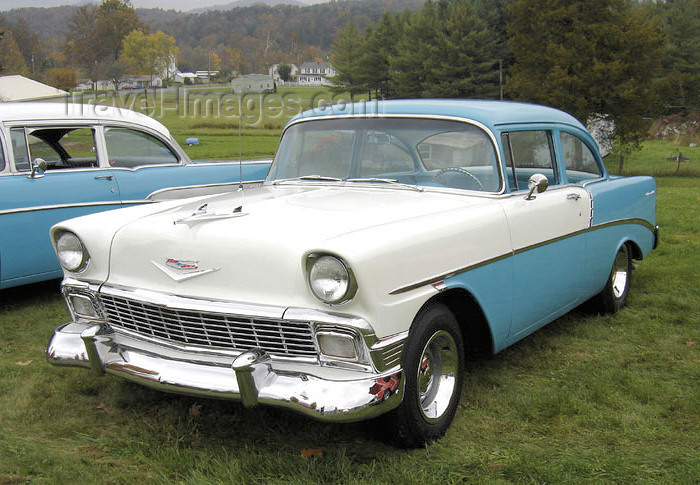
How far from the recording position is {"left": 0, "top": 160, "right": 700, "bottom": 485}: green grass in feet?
9.11

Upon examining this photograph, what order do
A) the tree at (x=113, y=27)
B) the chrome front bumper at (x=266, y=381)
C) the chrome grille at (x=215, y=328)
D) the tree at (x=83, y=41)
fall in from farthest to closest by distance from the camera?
the tree at (x=113, y=27) < the tree at (x=83, y=41) < the chrome grille at (x=215, y=328) < the chrome front bumper at (x=266, y=381)

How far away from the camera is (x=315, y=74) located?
9712 centimetres

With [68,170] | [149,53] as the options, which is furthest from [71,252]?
[149,53]

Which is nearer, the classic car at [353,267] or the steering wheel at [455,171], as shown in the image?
the classic car at [353,267]

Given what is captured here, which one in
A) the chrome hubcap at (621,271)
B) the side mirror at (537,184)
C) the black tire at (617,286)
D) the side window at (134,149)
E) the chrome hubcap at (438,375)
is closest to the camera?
the chrome hubcap at (438,375)

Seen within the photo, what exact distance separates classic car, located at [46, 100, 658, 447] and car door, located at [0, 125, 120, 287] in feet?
6.50

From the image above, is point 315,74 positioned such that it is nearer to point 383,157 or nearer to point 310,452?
point 383,157

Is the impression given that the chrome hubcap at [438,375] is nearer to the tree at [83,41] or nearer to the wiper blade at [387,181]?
the wiper blade at [387,181]

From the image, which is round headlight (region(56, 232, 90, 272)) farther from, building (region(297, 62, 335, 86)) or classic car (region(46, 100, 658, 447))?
building (region(297, 62, 335, 86))

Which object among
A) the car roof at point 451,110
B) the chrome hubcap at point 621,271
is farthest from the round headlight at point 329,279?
the chrome hubcap at point 621,271

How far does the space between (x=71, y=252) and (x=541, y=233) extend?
8.12 feet

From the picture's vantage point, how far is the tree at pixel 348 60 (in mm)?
71694

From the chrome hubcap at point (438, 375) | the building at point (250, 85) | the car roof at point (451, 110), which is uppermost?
the building at point (250, 85)

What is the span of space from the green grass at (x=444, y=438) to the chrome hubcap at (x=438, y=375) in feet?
0.52
